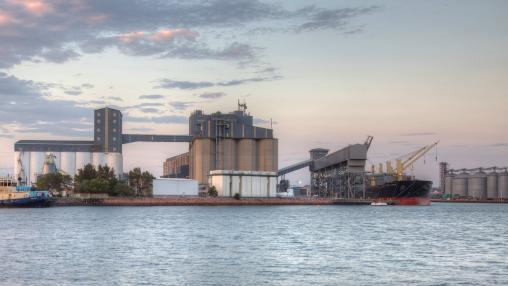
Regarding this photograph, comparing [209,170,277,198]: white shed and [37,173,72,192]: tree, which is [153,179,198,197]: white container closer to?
[209,170,277,198]: white shed

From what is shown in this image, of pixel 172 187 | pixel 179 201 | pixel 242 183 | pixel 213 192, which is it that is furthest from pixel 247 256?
pixel 242 183

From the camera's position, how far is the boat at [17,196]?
139 m

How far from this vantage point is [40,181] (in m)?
179

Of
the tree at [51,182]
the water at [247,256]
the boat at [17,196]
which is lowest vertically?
the water at [247,256]

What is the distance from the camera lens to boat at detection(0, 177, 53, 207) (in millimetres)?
139250

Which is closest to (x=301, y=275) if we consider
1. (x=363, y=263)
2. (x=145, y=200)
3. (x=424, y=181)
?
(x=363, y=263)

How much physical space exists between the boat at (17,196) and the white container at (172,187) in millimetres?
43363

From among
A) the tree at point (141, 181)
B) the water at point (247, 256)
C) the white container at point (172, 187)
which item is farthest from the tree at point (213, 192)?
the water at point (247, 256)

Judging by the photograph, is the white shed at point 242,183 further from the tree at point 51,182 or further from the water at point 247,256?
the water at point 247,256

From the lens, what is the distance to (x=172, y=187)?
18350cm

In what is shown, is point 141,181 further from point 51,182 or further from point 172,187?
point 51,182

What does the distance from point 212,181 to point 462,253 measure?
455ft

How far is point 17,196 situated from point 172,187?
5054cm

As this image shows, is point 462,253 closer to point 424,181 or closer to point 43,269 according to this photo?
point 43,269
